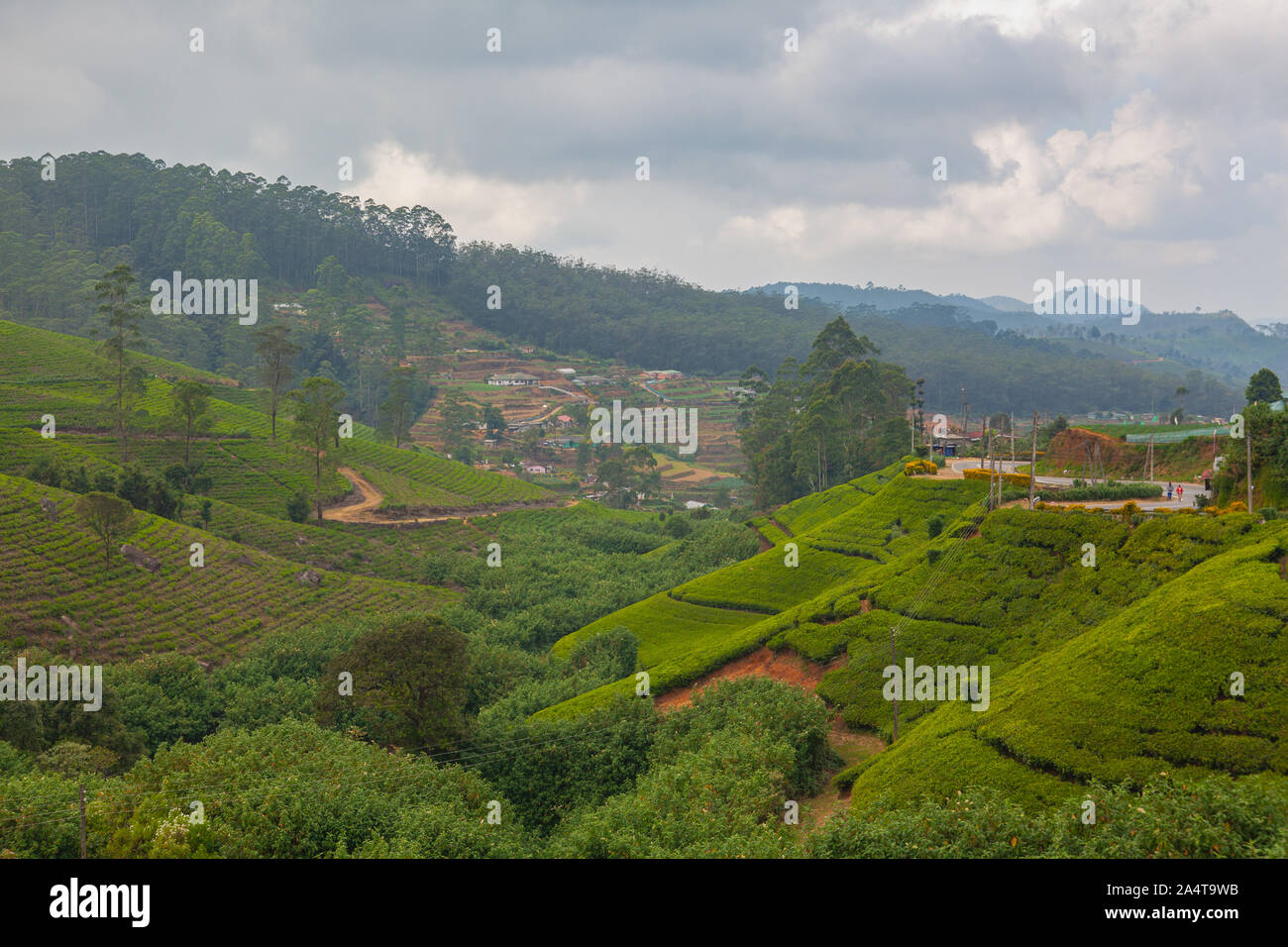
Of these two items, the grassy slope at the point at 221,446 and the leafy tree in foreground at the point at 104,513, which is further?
the grassy slope at the point at 221,446

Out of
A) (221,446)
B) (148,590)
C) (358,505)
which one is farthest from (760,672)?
(221,446)

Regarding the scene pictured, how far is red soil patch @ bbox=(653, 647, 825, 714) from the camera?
26.6 m

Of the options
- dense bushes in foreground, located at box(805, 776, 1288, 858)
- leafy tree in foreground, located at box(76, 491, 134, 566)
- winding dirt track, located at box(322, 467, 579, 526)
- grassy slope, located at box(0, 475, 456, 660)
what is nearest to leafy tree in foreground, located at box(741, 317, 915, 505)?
winding dirt track, located at box(322, 467, 579, 526)

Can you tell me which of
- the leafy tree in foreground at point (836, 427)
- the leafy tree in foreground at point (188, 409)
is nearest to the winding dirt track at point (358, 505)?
the leafy tree in foreground at point (188, 409)

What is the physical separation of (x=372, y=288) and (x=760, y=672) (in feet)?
390

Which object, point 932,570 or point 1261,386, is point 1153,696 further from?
point 1261,386

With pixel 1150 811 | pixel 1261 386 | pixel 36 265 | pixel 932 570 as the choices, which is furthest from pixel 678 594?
pixel 36 265

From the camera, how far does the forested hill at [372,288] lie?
10806cm

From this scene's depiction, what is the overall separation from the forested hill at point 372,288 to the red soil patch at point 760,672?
277 feet

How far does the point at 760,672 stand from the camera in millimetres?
27938

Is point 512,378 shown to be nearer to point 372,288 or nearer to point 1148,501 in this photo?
point 372,288

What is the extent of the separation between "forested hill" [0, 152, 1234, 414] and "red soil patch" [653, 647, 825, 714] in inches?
3324

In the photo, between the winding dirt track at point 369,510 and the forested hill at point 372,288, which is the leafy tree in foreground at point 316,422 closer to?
the winding dirt track at point 369,510

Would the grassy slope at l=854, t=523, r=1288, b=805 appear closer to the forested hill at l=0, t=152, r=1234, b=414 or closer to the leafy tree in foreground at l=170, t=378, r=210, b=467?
the leafy tree in foreground at l=170, t=378, r=210, b=467
